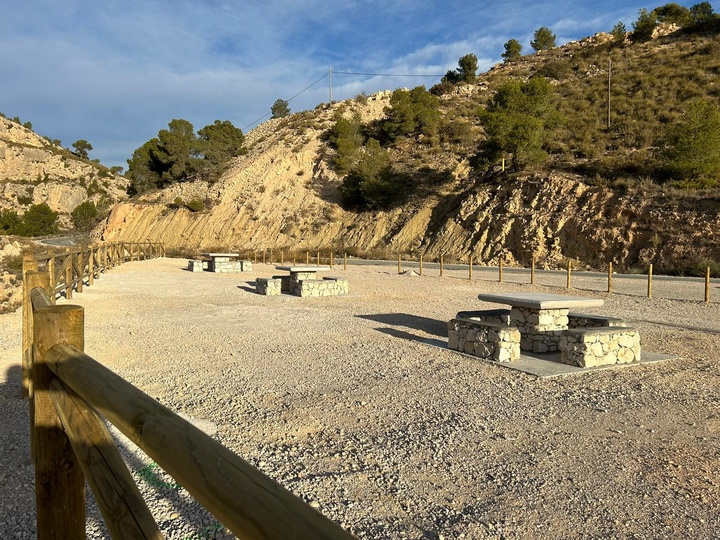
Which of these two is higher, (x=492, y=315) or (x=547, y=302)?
(x=547, y=302)

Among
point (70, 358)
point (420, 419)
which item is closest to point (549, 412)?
point (420, 419)

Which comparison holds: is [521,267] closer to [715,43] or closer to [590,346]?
[590,346]

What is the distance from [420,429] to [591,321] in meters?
5.50

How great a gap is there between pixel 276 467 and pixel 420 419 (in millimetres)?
1749

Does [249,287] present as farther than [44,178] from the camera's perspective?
No

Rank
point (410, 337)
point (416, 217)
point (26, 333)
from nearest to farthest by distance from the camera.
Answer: point (26, 333), point (410, 337), point (416, 217)

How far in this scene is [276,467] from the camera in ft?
13.6

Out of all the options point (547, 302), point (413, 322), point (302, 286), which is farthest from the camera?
point (302, 286)

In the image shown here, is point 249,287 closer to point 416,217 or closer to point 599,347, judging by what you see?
point 599,347

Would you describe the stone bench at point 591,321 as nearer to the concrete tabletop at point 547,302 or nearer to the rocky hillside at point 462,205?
the concrete tabletop at point 547,302

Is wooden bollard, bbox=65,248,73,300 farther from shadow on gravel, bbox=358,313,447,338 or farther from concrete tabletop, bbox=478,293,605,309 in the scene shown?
concrete tabletop, bbox=478,293,605,309

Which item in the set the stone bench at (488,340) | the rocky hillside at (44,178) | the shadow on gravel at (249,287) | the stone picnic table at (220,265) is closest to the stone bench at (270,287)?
the shadow on gravel at (249,287)

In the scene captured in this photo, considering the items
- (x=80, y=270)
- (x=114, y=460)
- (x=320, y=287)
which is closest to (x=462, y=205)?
(x=320, y=287)

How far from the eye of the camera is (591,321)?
30.1 feet
